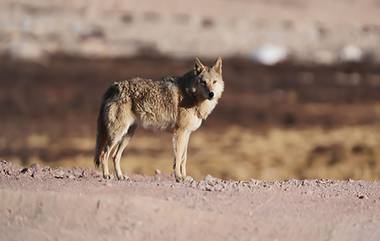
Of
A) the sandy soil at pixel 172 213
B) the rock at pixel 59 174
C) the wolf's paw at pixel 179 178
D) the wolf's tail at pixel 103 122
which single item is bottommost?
the sandy soil at pixel 172 213

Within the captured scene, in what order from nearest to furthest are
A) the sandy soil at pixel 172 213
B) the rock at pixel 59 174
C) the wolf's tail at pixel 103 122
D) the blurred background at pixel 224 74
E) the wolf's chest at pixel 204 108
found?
the sandy soil at pixel 172 213 → the rock at pixel 59 174 → the wolf's tail at pixel 103 122 → the wolf's chest at pixel 204 108 → the blurred background at pixel 224 74

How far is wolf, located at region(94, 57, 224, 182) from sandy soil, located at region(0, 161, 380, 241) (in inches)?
65.9

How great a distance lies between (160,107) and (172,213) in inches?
130

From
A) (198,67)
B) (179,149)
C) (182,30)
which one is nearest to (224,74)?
(182,30)

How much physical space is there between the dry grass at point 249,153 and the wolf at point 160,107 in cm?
1362

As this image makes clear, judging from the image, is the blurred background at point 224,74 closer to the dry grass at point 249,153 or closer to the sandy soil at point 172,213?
the dry grass at point 249,153

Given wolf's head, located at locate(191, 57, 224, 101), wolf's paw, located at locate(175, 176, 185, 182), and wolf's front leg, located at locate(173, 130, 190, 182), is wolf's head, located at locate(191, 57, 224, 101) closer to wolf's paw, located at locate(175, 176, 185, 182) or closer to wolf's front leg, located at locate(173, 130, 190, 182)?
wolf's front leg, located at locate(173, 130, 190, 182)

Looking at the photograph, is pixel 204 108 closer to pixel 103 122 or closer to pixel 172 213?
pixel 103 122

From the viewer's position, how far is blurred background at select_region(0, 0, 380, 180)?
37.3 m

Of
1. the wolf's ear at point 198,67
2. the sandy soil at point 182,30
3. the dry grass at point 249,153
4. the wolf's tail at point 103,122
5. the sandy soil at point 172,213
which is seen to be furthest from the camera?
the sandy soil at point 182,30

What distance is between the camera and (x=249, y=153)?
127 feet

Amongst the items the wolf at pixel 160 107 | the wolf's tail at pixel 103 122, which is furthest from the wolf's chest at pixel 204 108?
the wolf's tail at pixel 103 122

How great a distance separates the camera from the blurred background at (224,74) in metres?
37.3

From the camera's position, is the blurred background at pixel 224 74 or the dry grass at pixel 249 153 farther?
the blurred background at pixel 224 74
